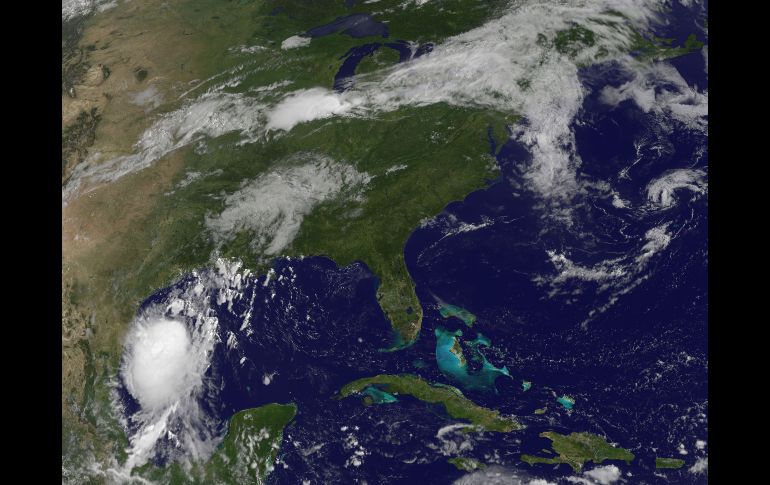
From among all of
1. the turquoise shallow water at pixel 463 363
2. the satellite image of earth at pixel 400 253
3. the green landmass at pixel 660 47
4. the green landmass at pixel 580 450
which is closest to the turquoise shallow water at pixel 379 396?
the satellite image of earth at pixel 400 253

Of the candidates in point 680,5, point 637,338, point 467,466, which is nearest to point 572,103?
point 680,5

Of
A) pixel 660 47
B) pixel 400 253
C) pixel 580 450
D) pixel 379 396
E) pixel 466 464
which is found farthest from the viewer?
pixel 660 47

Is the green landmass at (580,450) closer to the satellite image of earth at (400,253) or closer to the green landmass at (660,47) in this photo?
the satellite image of earth at (400,253)

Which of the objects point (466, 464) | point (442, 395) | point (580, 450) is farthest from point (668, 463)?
point (442, 395)

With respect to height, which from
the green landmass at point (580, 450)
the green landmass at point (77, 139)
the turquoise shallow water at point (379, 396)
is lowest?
the green landmass at point (580, 450)

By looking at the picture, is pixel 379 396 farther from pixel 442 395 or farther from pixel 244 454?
pixel 244 454

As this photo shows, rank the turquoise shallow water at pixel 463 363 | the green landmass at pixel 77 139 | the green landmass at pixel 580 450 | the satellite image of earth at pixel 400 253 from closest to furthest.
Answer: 1. the green landmass at pixel 580 450
2. the satellite image of earth at pixel 400 253
3. the turquoise shallow water at pixel 463 363
4. the green landmass at pixel 77 139

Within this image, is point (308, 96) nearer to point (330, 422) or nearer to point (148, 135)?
point (148, 135)
